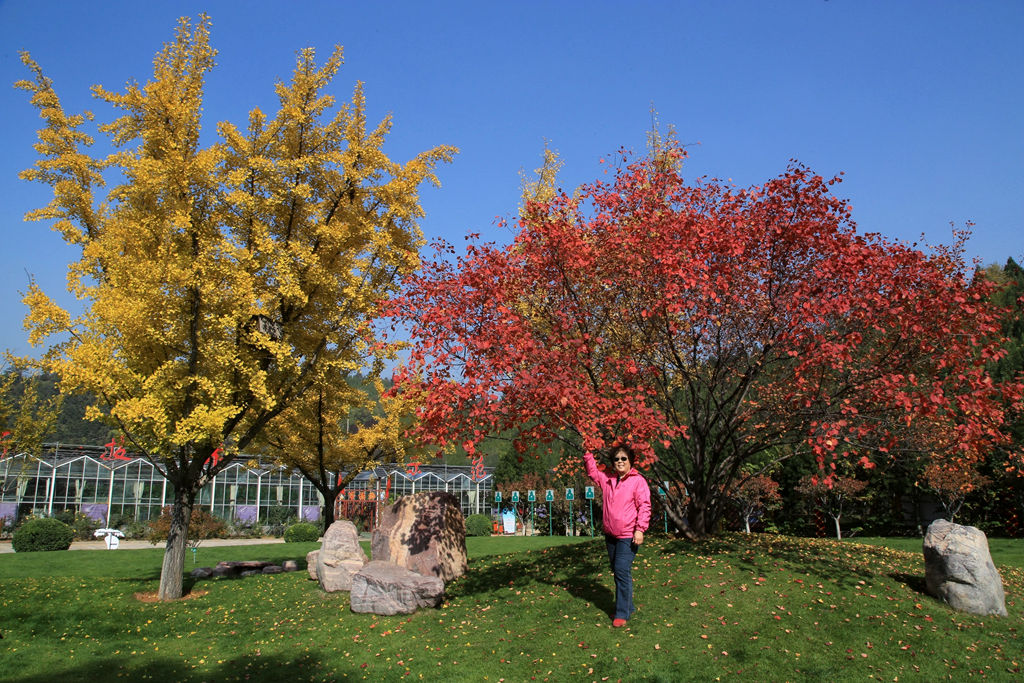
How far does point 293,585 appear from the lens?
41.9 feet

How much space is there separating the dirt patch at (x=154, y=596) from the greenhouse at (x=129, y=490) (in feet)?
44.9

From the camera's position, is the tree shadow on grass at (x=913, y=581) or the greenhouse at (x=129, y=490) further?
the greenhouse at (x=129, y=490)

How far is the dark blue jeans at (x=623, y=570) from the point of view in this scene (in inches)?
290

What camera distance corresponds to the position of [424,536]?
36.9 feet

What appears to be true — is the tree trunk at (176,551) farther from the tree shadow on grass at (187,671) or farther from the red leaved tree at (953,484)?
the red leaved tree at (953,484)

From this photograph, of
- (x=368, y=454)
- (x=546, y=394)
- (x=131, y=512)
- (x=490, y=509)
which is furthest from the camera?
(x=490, y=509)

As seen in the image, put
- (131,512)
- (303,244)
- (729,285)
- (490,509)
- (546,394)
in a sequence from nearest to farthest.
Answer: (546,394) < (729,285) < (303,244) < (131,512) < (490,509)

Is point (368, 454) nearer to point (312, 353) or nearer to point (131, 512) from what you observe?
point (312, 353)

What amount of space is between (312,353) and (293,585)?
4424 millimetres

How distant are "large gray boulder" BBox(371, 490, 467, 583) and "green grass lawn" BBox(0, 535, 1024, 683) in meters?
0.68

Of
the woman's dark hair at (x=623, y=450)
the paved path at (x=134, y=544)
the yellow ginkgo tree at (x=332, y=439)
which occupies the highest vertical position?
the yellow ginkgo tree at (x=332, y=439)

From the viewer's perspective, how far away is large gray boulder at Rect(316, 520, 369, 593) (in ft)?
38.5

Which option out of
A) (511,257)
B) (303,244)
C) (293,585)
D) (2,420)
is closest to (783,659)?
(511,257)

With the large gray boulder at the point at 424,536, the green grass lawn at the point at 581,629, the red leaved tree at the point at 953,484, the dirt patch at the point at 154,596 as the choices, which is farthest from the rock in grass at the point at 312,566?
the red leaved tree at the point at 953,484
